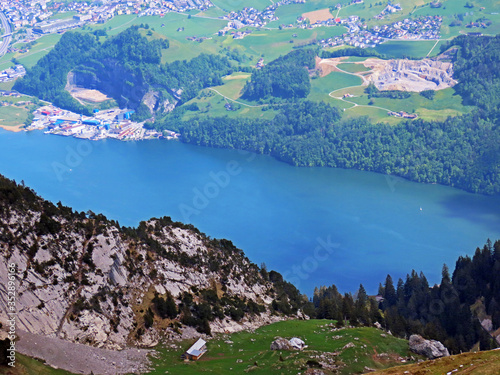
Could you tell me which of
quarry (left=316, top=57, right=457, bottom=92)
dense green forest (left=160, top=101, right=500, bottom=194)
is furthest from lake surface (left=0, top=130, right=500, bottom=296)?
quarry (left=316, top=57, right=457, bottom=92)

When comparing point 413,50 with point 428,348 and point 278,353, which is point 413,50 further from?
point 278,353

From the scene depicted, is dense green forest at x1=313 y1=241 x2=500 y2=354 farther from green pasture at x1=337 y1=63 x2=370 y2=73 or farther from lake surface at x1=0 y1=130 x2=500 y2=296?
green pasture at x1=337 y1=63 x2=370 y2=73

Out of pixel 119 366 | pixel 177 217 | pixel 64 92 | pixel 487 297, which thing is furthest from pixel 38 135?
pixel 119 366

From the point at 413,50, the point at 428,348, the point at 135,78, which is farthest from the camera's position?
the point at 413,50

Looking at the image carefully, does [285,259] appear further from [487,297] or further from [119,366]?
[119,366]

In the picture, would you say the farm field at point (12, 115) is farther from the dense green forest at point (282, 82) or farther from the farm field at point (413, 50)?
the farm field at point (413, 50)

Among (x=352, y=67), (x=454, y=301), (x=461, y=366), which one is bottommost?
(x=352, y=67)

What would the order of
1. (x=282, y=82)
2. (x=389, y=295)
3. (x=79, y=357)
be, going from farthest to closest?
(x=282, y=82), (x=389, y=295), (x=79, y=357)

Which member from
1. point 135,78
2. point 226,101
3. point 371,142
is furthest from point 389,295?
point 135,78
